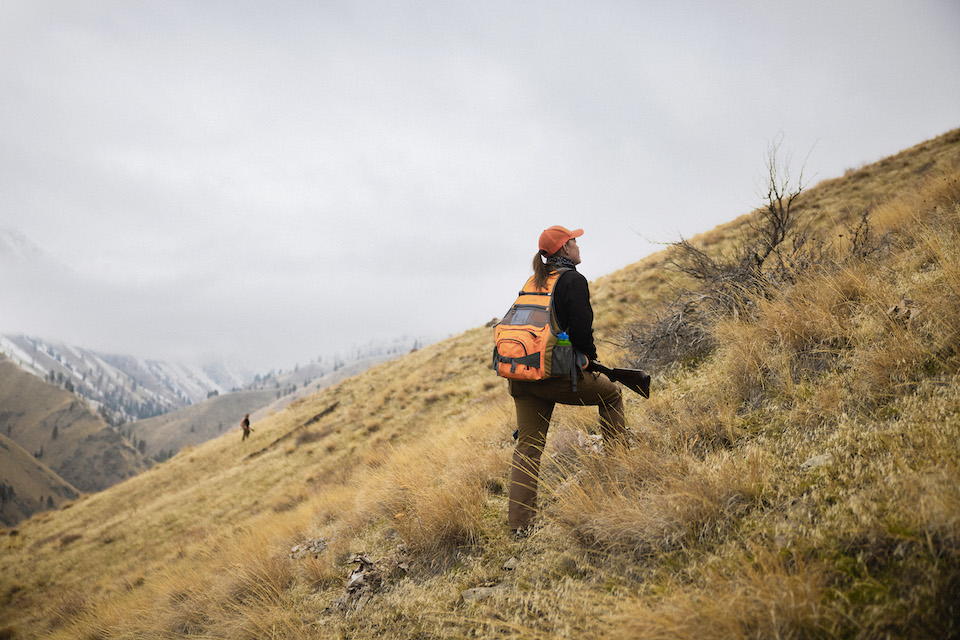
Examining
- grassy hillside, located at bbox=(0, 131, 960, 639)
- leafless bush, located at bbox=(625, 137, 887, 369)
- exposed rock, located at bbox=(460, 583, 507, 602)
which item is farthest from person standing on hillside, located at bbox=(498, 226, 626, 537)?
leafless bush, located at bbox=(625, 137, 887, 369)

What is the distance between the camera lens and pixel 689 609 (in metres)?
1.74

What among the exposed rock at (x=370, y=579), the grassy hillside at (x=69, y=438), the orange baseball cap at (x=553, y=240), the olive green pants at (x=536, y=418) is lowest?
the exposed rock at (x=370, y=579)

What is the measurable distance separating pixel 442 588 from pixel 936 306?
13.6ft

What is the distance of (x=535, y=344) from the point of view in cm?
316

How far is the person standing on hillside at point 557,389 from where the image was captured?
3287 mm

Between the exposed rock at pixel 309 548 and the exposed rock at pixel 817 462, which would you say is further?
the exposed rock at pixel 309 548

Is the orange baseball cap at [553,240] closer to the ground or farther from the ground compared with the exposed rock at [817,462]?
farther from the ground

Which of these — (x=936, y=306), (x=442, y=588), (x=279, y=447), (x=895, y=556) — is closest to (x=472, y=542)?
(x=442, y=588)

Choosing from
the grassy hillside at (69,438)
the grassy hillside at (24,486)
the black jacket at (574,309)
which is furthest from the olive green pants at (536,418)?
the grassy hillside at (69,438)

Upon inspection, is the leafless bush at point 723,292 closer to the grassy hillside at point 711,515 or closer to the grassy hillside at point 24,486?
the grassy hillside at point 711,515

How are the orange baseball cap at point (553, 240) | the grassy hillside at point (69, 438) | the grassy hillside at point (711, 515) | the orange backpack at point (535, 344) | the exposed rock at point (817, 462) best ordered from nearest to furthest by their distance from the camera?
the grassy hillside at point (711, 515)
the exposed rock at point (817, 462)
the orange backpack at point (535, 344)
the orange baseball cap at point (553, 240)
the grassy hillside at point (69, 438)

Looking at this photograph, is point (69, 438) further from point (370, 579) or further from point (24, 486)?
point (370, 579)

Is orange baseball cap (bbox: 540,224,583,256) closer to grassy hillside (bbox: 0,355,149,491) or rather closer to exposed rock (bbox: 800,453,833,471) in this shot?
exposed rock (bbox: 800,453,833,471)

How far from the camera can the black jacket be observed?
3268 millimetres
